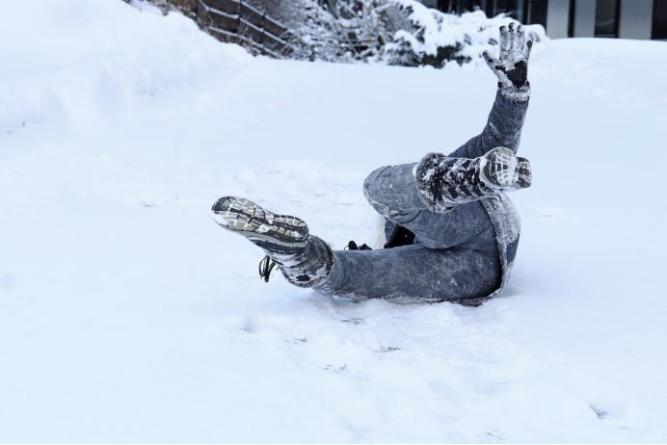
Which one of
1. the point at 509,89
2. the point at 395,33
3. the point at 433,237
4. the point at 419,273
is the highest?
the point at 509,89

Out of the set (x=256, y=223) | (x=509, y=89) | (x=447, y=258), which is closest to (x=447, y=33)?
(x=509, y=89)

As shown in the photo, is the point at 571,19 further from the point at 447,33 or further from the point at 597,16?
the point at 447,33

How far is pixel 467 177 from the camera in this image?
7.00 ft

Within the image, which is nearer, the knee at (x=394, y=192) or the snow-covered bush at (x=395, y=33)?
the knee at (x=394, y=192)

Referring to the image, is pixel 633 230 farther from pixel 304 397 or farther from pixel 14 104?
pixel 14 104

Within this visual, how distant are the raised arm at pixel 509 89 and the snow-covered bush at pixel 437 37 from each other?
888 centimetres

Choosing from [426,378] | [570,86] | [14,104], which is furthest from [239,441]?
[570,86]

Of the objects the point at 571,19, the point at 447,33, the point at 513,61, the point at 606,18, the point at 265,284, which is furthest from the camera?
the point at 571,19

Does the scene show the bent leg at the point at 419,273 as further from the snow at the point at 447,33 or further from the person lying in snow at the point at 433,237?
the snow at the point at 447,33

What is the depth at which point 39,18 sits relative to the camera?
247 inches

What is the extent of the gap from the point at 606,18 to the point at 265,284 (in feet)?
47.3

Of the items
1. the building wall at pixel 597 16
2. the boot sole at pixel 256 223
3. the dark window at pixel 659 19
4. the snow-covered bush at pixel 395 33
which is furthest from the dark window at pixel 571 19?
the boot sole at pixel 256 223

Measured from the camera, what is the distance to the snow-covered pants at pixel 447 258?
2453 mm

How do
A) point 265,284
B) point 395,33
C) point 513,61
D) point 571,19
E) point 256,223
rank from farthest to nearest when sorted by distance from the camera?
point 571,19 < point 395,33 < point 265,284 < point 513,61 < point 256,223
